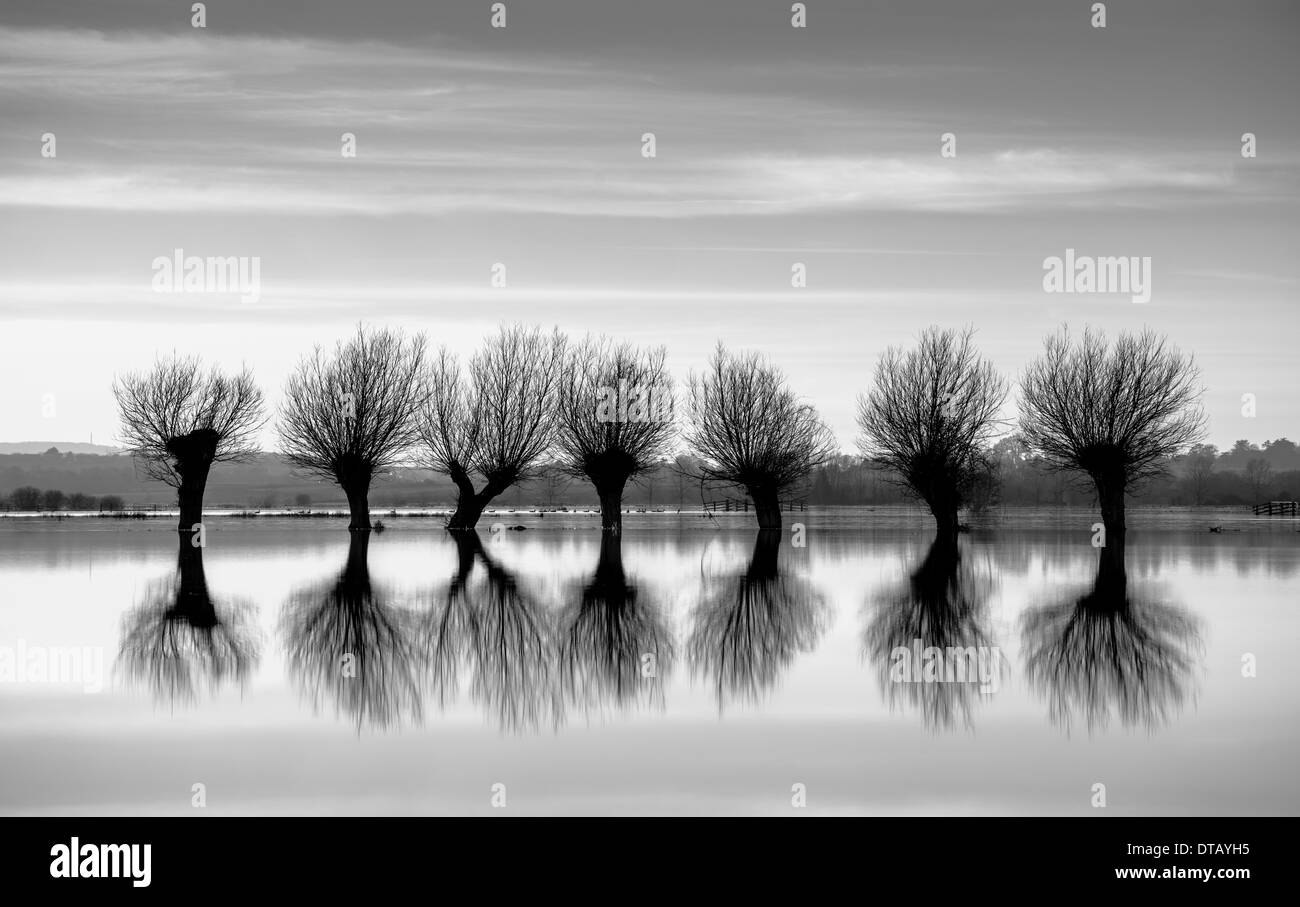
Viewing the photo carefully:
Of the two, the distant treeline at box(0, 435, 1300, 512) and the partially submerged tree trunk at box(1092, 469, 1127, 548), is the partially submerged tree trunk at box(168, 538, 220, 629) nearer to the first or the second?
the partially submerged tree trunk at box(1092, 469, 1127, 548)

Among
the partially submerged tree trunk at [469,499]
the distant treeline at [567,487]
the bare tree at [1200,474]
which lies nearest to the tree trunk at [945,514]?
the partially submerged tree trunk at [469,499]

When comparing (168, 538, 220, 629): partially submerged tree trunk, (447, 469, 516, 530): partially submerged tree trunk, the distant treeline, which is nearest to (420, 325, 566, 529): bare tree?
(447, 469, 516, 530): partially submerged tree trunk

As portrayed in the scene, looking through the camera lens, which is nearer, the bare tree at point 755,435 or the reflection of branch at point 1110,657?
the reflection of branch at point 1110,657

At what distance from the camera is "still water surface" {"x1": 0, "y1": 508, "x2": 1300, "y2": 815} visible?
8312 millimetres

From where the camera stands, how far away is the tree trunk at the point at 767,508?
52.4m

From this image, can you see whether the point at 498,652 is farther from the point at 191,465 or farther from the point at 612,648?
the point at 191,465

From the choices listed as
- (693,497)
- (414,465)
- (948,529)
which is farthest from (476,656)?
(693,497)

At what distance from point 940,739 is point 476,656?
19.1ft

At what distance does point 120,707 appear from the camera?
1114cm

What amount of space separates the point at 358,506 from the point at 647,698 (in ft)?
136

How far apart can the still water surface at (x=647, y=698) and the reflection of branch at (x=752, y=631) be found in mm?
73

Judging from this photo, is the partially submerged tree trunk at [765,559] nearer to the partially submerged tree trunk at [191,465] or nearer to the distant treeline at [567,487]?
the partially submerged tree trunk at [191,465]

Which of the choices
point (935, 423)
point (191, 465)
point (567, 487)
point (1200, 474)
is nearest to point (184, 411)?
point (191, 465)

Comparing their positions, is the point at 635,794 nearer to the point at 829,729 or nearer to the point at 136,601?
the point at 829,729
